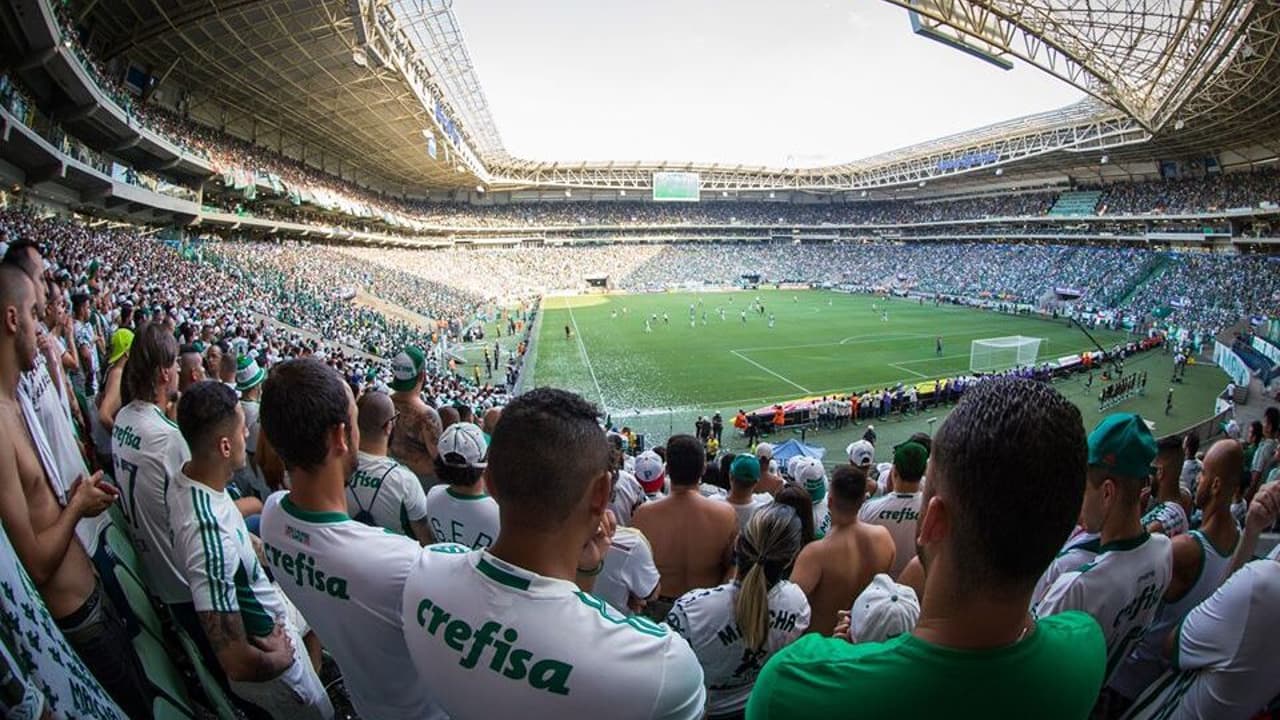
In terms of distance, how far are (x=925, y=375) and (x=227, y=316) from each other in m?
26.2

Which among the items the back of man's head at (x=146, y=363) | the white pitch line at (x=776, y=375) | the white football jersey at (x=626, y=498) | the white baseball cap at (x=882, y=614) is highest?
the back of man's head at (x=146, y=363)

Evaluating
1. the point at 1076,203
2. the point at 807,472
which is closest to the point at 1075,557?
the point at 807,472

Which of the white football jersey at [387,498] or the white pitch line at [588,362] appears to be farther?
the white pitch line at [588,362]

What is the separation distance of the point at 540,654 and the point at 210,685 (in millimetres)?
2391

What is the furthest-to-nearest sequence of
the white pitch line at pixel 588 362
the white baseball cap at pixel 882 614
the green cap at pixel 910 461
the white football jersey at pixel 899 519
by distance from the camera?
the white pitch line at pixel 588 362 → the green cap at pixel 910 461 → the white football jersey at pixel 899 519 → the white baseball cap at pixel 882 614

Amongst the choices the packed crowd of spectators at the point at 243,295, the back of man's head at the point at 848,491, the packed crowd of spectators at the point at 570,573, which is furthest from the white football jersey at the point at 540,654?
the packed crowd of spectators at the point at 243,295

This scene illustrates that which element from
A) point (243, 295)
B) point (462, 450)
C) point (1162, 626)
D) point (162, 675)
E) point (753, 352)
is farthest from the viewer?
point (753, 352)

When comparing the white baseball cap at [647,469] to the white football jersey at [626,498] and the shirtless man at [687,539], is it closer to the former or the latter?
the white football jersey at [626,498]

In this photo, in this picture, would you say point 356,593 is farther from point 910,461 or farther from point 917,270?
point 917,270

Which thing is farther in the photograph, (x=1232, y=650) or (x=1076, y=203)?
(x=1076, y=203)

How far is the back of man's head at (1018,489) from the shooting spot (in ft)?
4.78

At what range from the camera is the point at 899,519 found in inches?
194

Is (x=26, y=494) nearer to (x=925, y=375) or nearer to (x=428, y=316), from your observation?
(x=925, y=375)

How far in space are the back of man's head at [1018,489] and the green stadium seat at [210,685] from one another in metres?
3.27
